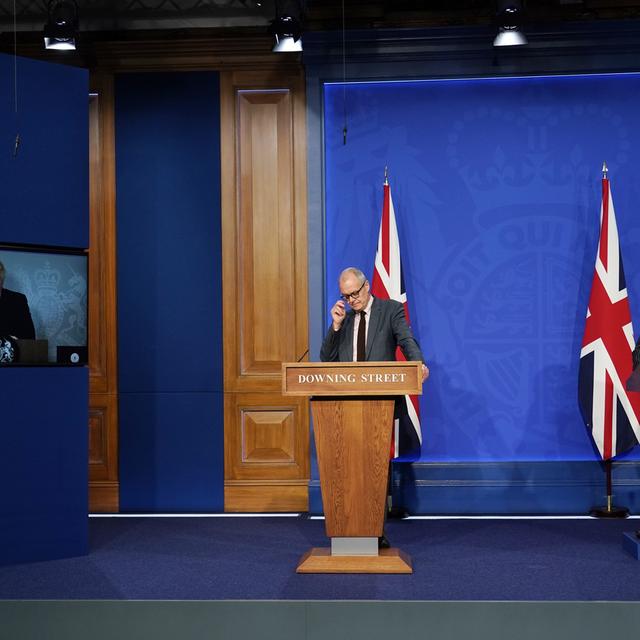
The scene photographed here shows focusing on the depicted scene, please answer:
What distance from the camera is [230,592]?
4.21m

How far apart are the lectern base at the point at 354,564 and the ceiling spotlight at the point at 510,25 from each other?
342 centimetres

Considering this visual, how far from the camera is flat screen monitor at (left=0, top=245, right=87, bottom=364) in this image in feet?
16.5

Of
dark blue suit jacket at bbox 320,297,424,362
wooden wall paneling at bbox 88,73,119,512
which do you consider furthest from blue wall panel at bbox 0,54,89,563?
dark blue suit jacket at bbox 320,297,424,362

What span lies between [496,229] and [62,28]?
3269mm

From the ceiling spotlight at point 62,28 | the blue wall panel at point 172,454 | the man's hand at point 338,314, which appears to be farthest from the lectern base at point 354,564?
the ceiling spotlight at point 62,28

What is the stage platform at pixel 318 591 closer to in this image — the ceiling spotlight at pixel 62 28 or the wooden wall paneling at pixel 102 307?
the wooden wall paneling at pixel 102 307

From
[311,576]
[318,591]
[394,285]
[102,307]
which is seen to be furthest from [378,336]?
[102,307]

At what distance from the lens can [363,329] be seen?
5293 mm

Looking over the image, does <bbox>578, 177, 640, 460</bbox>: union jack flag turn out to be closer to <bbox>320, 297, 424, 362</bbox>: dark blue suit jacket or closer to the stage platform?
the stage platform

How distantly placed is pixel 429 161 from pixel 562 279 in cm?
128

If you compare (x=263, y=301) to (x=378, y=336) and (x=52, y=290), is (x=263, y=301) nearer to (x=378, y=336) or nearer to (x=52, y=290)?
(x=378, y=336)

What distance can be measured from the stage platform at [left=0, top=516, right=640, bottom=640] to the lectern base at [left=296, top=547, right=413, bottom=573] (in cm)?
7

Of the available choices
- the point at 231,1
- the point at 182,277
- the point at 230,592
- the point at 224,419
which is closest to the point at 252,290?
the point at 182,277

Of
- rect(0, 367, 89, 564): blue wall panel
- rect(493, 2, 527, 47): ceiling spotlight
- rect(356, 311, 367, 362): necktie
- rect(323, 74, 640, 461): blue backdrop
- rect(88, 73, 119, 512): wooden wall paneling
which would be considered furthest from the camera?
rect(88, 73, 119, 512): wooden wall paneling
